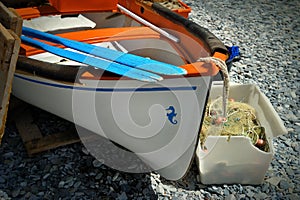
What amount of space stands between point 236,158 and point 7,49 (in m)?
1.30

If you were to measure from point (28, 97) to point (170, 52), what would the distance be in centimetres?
90

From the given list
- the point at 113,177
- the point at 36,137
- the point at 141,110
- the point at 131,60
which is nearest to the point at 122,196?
the point at 113,177

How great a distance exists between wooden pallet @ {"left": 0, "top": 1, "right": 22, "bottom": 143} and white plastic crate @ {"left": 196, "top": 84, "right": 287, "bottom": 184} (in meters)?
1.05

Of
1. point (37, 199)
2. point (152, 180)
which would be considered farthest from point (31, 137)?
point (152, 180)

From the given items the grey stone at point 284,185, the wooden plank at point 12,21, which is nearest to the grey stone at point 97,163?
the wooden plank at point 12,21

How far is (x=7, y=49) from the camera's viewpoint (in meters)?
1.60

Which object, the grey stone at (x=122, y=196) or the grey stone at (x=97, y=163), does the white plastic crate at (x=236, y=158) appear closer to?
the grey stone at (x=122, y=196)

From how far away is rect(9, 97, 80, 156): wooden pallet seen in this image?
2.17m

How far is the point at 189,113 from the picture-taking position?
5.86ft

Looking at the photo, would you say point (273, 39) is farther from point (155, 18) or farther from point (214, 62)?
point (214, 62)

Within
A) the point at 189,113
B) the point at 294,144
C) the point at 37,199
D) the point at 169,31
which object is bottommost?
the point at 37,199

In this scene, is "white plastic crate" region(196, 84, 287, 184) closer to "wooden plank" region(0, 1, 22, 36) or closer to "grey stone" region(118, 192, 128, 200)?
"grey stone" region(118, 192, 128, 200)

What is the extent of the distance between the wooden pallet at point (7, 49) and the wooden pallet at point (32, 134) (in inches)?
13.8

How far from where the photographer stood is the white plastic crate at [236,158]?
1991 millimetres
